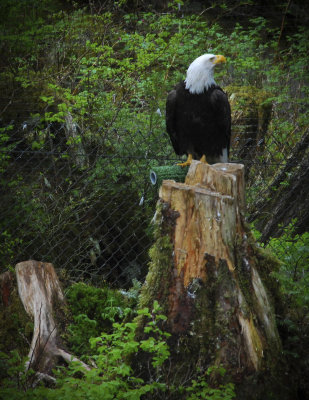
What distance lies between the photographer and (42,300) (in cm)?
358

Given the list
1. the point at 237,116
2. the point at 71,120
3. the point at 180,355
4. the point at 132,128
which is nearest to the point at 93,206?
the point at 132,128

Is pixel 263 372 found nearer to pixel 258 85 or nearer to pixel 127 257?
pixel 127 257

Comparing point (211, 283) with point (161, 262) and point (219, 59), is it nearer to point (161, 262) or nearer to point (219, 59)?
point (161, 262)

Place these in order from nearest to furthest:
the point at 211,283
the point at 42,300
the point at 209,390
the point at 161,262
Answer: the point at 209,390
the point at 211,283
the point at 161,262
the point at 42,300

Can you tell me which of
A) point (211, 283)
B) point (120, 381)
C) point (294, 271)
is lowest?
point (120, 381)

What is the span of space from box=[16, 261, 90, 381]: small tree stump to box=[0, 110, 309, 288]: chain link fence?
0.51 m

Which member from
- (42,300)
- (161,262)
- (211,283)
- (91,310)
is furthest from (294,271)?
(42,300)

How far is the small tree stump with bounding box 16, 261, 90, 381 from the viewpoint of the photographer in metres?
3.26

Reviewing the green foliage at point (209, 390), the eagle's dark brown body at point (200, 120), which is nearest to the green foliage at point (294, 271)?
the green foliage at point (209, 390)

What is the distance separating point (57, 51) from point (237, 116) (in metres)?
2.63

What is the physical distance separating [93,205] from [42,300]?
3.84 ft

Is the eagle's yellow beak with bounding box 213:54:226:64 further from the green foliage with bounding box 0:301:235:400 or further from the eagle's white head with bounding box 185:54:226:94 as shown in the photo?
the green foliage with bounding box 0:301:235:400

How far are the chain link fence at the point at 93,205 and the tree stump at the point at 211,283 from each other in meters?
1.37

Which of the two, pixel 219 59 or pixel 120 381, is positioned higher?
pixel 219 59
